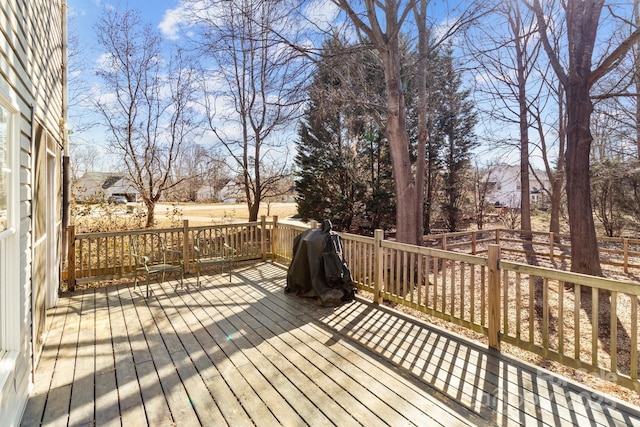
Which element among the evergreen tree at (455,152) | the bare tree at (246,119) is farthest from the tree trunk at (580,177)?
the evergreen tree at (455,152)

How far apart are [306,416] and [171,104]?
402 inches

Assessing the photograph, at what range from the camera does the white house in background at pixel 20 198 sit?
6.14ft

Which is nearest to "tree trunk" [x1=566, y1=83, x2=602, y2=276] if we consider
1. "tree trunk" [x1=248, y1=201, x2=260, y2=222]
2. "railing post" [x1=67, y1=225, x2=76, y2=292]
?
"railing post" [x1=67, y1=225, x2=76, y2=292]

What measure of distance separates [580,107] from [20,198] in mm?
7717

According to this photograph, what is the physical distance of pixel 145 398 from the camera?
7.34ft

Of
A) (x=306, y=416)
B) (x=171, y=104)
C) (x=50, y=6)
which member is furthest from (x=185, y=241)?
(x=171, y=104)

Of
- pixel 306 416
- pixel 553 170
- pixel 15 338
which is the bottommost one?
pixel 306 416

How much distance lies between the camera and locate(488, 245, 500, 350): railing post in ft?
9.63

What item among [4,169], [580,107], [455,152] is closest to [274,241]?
[4,169]

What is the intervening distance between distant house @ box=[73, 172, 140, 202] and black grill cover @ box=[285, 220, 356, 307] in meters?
6.56

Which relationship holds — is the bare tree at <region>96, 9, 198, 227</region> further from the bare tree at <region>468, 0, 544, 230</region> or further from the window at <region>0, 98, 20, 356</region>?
the bare tree at <region>468, 0, 544, 230</region>

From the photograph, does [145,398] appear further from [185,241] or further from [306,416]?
[185,241]

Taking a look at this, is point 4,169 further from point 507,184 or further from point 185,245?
point 507,184

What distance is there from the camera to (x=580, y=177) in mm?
5844
